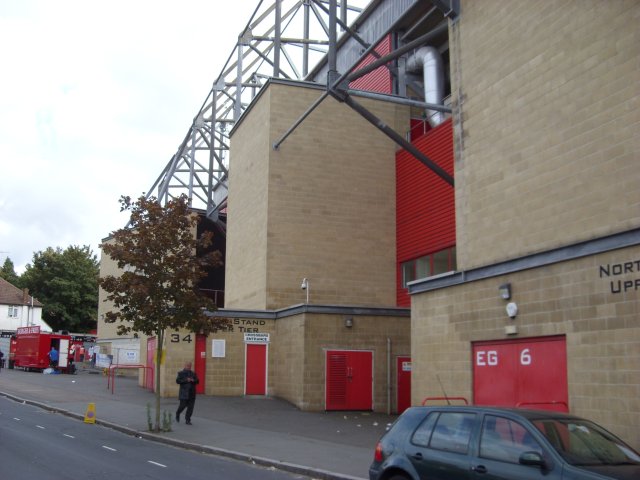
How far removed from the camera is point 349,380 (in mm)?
24000

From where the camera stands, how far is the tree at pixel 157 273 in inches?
685

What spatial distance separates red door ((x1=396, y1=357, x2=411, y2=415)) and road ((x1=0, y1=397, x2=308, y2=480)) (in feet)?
33.6

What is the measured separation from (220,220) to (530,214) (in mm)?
30021

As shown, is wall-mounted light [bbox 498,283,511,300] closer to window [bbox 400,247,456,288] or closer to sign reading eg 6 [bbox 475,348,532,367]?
sign reading eg 6 [bbox 475,348,532,367]

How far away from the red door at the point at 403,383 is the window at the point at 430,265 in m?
3.69

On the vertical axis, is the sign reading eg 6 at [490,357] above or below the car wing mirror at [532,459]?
above

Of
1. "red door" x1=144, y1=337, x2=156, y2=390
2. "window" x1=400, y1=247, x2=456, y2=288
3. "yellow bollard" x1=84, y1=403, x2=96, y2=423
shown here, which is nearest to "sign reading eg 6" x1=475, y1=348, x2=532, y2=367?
"window" x1=400, y1=247, x2=456, y2=288

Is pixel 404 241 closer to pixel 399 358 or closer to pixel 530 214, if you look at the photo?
pixel 399 358

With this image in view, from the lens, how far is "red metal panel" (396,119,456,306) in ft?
83.5

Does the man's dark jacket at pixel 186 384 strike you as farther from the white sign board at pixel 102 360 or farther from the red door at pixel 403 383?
the white sign board at pixel 102 360

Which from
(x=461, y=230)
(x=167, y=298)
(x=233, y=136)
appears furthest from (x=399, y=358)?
(x=233, y=136)

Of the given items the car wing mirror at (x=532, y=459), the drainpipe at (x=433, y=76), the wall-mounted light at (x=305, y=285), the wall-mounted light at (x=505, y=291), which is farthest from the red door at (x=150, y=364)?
the car wing mirror at (x=532, y=459)

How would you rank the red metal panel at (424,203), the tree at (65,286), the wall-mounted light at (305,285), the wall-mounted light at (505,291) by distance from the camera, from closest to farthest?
the wall-mounted light at (505,291) → the red metal panel at (424,203) → the wall-mounted light at (305,285) → the tree at (65,286)

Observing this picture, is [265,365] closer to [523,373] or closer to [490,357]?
[490,357]
